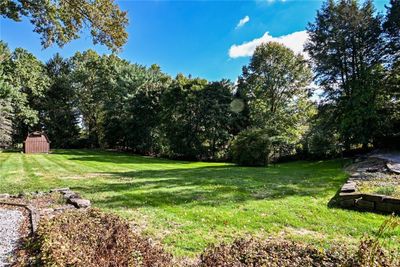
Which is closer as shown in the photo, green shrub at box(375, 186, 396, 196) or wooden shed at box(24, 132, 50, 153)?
green shrub at box(375, 186, 396, 196)

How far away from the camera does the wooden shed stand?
27.1 m

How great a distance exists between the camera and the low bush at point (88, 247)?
3107mm

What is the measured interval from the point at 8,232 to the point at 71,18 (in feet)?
20.5

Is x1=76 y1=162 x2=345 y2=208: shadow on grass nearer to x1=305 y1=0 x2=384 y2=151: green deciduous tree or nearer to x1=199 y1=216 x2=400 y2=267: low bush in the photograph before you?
x1=199 y1=216 x2=400 y2=267: low bush

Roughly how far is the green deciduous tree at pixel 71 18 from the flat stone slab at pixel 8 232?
5.26 meters

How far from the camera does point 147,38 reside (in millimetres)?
17250

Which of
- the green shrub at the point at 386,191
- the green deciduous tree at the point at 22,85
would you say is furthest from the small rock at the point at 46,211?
the green deciduous tree at the point at 22,85

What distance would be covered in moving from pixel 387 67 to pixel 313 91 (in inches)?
206

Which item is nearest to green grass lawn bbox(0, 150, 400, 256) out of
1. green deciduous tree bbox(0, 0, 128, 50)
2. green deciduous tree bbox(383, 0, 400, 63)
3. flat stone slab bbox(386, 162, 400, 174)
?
flat stone slab bbox(386, 162, 400, 174)

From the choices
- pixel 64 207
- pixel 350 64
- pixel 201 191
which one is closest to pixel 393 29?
pixel 350 64

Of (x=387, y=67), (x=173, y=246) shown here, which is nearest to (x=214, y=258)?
(x=173, y=246)

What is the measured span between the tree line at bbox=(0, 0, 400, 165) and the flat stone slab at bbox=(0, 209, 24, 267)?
Answer: 555 inches

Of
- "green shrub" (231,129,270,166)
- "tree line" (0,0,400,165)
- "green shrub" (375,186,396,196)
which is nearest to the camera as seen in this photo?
"green shrub" (375,186,396,196)

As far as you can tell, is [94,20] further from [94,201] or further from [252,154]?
[252,154]
